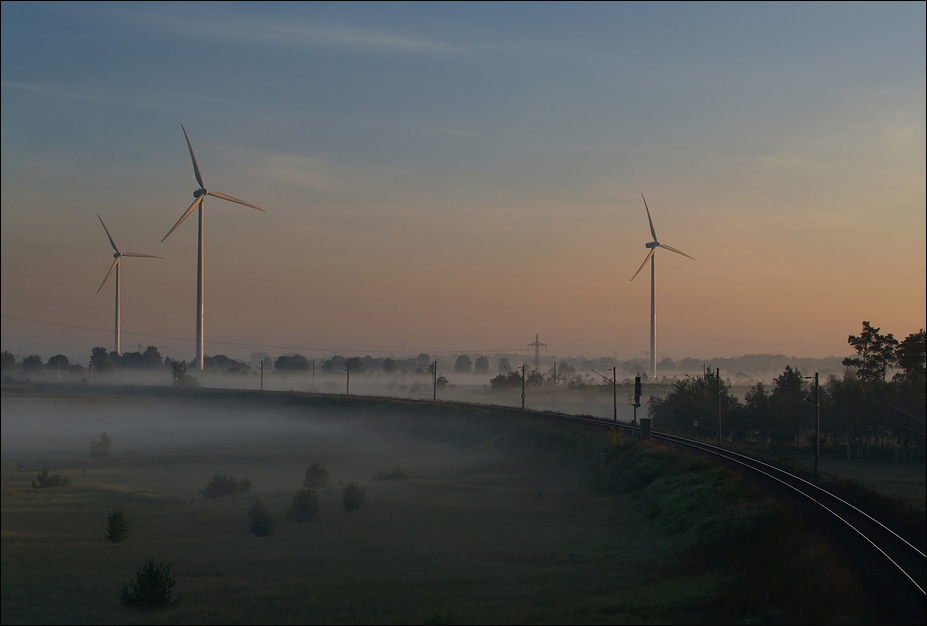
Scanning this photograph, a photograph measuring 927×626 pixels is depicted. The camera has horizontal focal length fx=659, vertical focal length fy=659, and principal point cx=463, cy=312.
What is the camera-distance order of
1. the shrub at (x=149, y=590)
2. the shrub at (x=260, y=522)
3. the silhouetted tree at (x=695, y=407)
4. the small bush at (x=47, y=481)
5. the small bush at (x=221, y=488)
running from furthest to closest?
the silhouetted tree at (x=695, y=407) → the small bush at (x=221, y=488) → the shrub at (x=260, y=522) → the small bush at (x=47, y=481) → the shrub at (x=149, y=590)

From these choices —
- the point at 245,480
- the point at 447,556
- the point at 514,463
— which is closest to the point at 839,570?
the point at 447,556

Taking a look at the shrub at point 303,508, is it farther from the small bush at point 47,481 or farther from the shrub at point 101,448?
the shrub at point 101,448

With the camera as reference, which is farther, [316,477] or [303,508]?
[316,477]

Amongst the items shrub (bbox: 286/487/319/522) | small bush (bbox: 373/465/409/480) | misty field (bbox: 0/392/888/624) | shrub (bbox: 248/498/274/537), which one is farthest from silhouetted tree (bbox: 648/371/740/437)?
shrub (bbox: 248/498/274/537)

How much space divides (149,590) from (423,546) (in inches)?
681

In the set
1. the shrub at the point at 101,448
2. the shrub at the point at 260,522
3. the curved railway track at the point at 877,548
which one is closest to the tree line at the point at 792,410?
the curved railway track at the point at 877,548

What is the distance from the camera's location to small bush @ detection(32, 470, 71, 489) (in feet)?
130

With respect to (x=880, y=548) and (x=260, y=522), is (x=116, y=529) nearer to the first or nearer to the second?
Result: (x=260, y=522)

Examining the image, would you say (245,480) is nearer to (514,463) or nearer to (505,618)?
(514,463)

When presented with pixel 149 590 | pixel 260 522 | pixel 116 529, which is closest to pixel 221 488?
pixel 260 522

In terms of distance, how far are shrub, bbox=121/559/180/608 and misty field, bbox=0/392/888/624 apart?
1.72 feet

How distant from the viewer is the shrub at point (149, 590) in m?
30.9

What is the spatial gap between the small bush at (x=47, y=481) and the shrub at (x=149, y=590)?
11.1 metres

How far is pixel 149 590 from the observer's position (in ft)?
103
